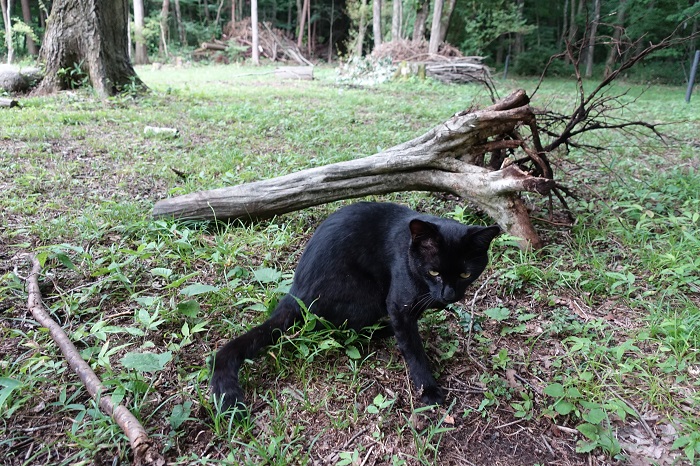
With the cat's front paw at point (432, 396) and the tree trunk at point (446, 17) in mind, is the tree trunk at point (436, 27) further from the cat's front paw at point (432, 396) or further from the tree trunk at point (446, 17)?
the cat's front paw at point (432, 396)

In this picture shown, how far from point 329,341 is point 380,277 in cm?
44

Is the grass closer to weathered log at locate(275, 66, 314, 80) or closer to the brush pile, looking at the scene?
weathered log at locate(275, 66, 314, 80)

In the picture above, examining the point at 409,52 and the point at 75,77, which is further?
the point at 409,52

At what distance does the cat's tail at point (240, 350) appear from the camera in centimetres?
174

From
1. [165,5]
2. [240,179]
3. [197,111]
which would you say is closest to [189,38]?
[165,5]

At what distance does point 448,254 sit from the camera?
6.42 feet

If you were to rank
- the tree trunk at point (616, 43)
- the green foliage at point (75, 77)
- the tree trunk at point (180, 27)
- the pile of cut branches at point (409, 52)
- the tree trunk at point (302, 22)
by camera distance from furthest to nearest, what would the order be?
the tree trunk at point (302, 22)
the tree trunk at point (180, 27)
the pile of cut branches at point (409, 52)
the green foliage at point (75, 77)
the tree trunk at point (616, 43)

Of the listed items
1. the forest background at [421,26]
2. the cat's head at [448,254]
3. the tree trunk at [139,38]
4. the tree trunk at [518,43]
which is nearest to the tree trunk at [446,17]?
the forest background at [421,26]

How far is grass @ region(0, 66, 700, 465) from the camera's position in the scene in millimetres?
1694

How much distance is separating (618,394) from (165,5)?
2593 centimetres

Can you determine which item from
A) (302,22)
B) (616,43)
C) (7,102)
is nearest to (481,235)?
(616,43)

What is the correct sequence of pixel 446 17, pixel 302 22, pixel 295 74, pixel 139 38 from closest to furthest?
1. pixel 446 17
2. pixel 295 74
3. pixel 139 38
4. pixel 302 22

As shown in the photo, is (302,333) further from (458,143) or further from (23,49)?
(23,49)

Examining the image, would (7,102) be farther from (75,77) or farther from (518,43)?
(518,43)
